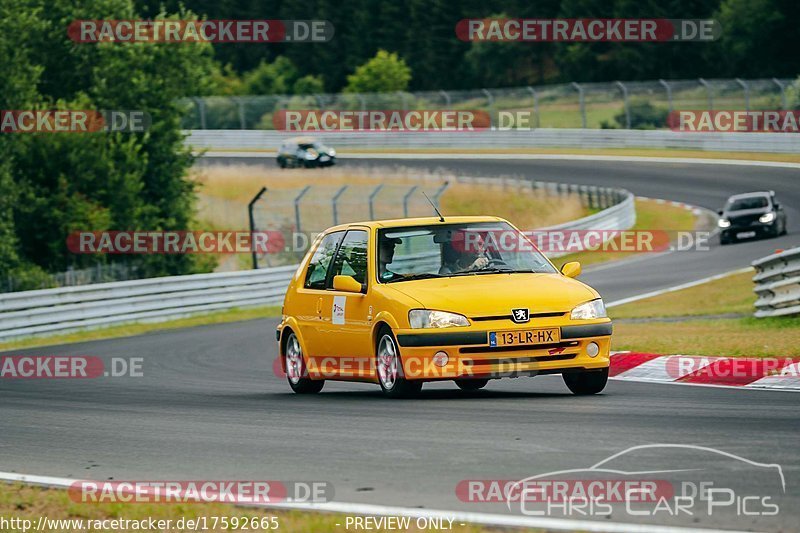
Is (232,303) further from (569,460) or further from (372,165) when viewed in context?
(372,165)

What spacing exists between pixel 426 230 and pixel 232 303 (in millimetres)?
18426

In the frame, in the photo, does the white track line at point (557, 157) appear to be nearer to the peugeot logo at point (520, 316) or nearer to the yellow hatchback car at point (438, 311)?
the yellow hatchback car at point (438, 311)

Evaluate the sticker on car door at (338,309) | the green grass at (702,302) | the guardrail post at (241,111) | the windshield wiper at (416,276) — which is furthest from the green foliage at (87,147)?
the windshield wiper at (416,276)

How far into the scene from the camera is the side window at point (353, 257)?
1199 centimetres

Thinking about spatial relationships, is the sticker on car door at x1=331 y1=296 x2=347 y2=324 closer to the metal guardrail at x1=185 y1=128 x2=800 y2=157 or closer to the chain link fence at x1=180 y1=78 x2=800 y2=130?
the chain link fence at x1=180 y1=78 x2=800 y2=130

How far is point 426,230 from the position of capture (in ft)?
39.1

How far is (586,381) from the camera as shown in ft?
37.0

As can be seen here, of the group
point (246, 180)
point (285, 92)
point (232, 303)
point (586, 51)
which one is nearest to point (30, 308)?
point (232, 303)

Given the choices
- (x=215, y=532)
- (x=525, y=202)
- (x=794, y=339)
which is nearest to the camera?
→ (x=215, y=532)

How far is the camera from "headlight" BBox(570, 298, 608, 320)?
10828 millimetres

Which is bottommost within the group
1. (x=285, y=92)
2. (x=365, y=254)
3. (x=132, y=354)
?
(x=132, y=354)

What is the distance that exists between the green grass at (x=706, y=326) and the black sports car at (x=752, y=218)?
21.4ft

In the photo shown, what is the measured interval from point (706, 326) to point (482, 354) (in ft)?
27.7

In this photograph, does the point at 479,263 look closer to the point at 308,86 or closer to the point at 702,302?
the point at 702,302
